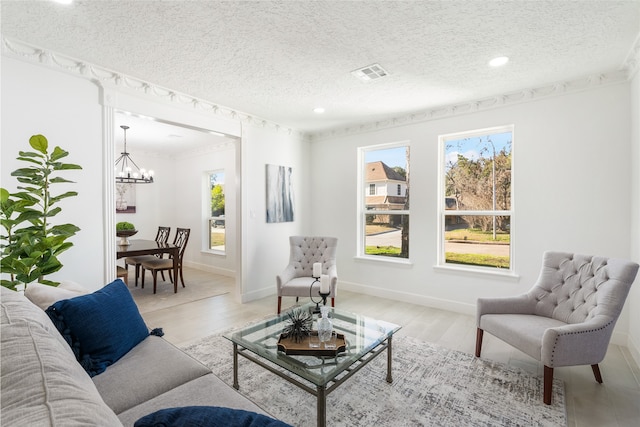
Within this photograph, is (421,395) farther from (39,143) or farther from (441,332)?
(39,143)

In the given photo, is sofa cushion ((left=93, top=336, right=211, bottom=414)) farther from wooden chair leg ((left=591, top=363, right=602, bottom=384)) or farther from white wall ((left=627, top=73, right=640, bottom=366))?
white wall ((left=627, top=73, right=640, bottom=366))

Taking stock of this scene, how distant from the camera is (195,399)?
136 cm

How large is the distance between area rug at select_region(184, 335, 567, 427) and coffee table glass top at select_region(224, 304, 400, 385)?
35 centimetres

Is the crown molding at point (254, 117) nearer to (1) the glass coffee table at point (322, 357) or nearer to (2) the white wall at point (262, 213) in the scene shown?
(2) the white wall at point (262, 213)

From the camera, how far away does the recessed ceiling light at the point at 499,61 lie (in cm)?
262

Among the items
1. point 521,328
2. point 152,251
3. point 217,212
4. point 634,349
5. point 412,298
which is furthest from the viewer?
point 217,212

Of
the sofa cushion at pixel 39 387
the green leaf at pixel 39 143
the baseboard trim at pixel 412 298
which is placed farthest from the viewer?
the baseboard trim at pixel 412 298

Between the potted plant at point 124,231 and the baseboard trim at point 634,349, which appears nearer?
the baseboard trim at point 634,349

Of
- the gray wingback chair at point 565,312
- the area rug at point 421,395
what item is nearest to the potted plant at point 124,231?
the area rug at point 421,395

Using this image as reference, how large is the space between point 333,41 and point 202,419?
2508mm

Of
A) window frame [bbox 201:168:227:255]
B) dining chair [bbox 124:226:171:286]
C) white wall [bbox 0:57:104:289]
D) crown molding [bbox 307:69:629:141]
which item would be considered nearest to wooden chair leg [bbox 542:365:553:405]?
crown molding [bbox 307:69:629:141]

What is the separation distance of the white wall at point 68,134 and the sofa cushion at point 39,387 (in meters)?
2.15

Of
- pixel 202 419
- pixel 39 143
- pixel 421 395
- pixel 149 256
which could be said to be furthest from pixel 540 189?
pixel 149 256

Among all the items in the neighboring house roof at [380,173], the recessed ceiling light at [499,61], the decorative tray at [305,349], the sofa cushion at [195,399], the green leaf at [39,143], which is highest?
the recessed ceiling light at [499,61]
